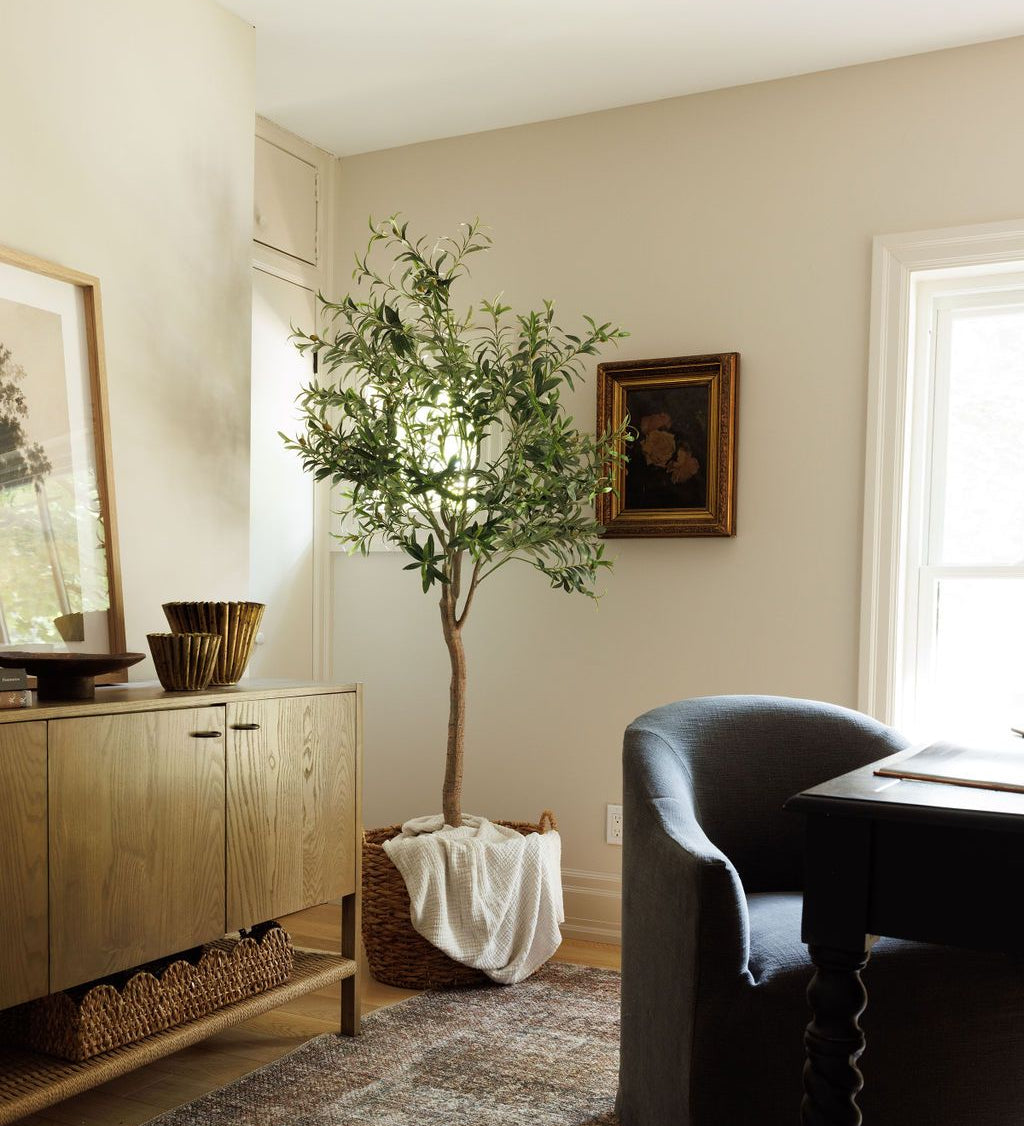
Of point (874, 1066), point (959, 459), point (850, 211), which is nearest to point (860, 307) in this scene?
point (850, 211)

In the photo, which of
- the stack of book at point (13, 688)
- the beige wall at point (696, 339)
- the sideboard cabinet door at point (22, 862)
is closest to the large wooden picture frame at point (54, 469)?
the stack of book at point (13, 688)

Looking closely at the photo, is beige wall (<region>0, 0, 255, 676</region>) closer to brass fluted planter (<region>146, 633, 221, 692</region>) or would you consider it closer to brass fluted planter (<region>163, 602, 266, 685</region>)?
brass fluted planter (<region>163, 602, 266, 685</region>)

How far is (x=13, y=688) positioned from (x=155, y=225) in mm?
1439

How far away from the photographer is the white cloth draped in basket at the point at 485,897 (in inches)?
121

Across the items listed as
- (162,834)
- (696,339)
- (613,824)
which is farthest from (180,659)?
(696,339)

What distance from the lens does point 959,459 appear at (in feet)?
11.2

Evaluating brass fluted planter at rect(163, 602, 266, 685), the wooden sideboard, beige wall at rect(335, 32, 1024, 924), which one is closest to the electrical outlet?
beige wall at rect(335, 32, 1024, 924)

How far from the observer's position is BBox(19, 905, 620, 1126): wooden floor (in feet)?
7.65

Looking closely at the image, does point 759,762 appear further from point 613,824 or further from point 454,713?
point 613,824

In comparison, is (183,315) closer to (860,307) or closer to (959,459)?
(860,307)

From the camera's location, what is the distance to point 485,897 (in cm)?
311

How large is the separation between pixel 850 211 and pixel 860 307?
291mm

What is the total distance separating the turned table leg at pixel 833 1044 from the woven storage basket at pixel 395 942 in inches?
72.3

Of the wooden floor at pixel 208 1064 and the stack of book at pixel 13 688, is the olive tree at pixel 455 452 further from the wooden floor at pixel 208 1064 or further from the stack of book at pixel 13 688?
the stack of book at pixel 13 688
